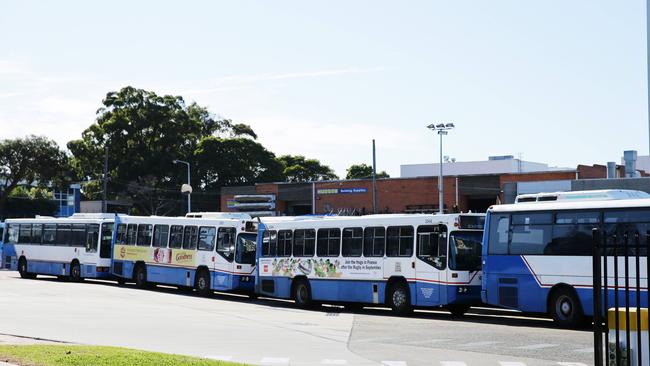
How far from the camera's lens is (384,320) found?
24.2 metres

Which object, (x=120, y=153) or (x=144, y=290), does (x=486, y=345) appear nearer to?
(x=144, y=290)

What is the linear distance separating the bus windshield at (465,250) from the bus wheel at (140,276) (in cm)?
1765

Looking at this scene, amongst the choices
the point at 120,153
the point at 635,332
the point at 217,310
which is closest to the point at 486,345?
the point at 635,332

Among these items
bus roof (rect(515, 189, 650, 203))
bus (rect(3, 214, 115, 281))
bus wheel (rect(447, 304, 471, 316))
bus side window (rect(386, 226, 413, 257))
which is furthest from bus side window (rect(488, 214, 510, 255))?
bus (rect(3, 214, 115, 281))

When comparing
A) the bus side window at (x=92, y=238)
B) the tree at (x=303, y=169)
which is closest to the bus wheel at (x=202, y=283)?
the bus side window at (x=92, y=238)

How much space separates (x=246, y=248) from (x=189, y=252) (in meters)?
3.39

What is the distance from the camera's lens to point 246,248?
33344 millimetres

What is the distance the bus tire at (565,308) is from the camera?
71.4 feet

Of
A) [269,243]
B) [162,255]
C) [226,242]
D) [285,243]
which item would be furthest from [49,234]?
[285,243]

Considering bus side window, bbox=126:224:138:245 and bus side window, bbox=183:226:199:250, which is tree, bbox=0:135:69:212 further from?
bus side window, bbox=183:226:199:250

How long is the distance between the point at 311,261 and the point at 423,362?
550 inches

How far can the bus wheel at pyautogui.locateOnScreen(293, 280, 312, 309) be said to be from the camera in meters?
29.3

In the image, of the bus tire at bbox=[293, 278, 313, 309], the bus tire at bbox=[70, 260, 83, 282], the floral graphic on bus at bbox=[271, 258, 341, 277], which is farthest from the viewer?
the bus tire at bbox=[70, 260, 83, 282]

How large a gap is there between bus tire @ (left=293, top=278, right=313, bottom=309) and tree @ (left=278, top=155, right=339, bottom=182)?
249ft
